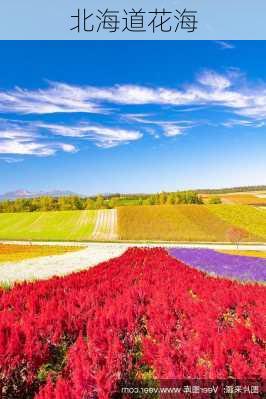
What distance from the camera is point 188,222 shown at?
242 feet

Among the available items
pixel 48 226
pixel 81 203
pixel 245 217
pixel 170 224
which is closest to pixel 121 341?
pixel 170 224

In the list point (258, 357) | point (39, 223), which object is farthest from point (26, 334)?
point (39, 223)

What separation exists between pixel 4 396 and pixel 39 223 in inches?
3093

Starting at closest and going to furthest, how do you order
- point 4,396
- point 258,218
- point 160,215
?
point 4,396 → point 258,218 → point 160,215

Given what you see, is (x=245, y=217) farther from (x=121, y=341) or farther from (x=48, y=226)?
(x=121, y=341)

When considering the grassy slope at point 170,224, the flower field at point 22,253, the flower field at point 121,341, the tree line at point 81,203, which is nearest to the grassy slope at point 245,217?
the grassy slope at point 170,224

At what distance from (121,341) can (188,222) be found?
6857 cm

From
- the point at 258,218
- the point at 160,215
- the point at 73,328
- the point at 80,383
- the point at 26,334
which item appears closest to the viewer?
the point at 80,383

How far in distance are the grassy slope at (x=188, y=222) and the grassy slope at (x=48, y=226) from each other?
Answer: 663cm

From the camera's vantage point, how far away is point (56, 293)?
991 centimetres

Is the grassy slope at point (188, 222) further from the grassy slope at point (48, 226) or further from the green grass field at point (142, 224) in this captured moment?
the grassy slope at point (48, 226)

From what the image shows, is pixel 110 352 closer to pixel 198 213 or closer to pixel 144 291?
pixel 144 291

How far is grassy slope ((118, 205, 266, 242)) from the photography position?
63688 millimetres

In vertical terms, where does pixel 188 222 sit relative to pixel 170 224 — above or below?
above
